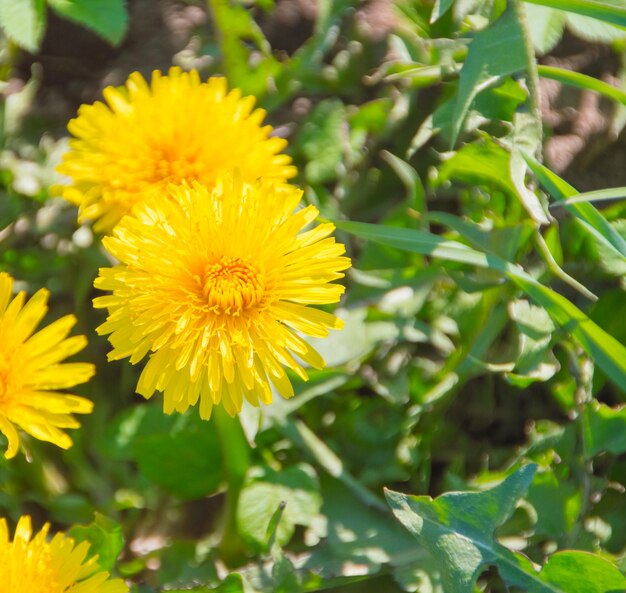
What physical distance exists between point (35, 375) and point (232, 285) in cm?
45

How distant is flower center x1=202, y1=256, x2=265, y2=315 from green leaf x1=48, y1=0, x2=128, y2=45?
75 centimetres

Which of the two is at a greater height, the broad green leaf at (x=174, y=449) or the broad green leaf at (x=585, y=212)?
the broad green leaf at (x=585, y=212)

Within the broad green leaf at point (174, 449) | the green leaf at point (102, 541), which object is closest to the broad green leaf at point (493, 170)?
the broad green leaf at point (174, 449)

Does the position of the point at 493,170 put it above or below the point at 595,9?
below

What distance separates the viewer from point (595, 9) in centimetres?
161

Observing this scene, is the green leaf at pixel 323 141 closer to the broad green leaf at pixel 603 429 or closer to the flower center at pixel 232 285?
the flower center at pixel 232 285

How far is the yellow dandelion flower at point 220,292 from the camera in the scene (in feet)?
4.59

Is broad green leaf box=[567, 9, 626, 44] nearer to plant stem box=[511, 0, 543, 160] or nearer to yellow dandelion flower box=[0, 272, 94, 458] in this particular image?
plant stem box=[511, 0, 543, 160]

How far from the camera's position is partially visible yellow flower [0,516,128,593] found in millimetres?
1427

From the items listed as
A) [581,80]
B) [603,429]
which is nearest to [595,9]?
[581,80]

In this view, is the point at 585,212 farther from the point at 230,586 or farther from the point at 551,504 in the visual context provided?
the point at 230,586

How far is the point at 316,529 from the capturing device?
1771mm

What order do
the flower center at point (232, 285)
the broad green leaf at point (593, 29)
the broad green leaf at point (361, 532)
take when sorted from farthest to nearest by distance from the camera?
the broad green leaf at point (593, 29) < the broad green leaf at point (361, 532) < the flower center at point (232, 285)

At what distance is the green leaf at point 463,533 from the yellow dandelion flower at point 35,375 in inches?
24.6
